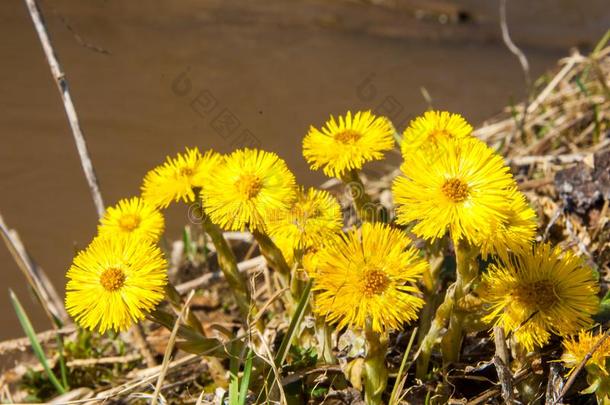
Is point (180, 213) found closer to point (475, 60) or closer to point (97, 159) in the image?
point (97, 159)

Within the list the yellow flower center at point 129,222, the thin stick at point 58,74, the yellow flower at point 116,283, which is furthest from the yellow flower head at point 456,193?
the thin stick at point 58,74

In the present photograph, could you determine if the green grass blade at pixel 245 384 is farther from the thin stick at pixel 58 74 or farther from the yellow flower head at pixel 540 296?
the thin stick at pixel 58 74

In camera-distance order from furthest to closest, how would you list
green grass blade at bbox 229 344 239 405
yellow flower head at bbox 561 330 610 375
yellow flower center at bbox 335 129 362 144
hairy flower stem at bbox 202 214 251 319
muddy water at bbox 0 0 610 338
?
muddy water at bbox 0 0 610 338
hairy flower stem at bbox 202 214 251 319
yellow flower center at bbox 335 129 362 144
green grass blade at bbox 229 344 239 405
yellow flower head at bbox 561 330 610 375

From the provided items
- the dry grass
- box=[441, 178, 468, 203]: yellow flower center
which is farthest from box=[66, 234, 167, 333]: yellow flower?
box=[441, 178, 468, 203]: yellow flower center

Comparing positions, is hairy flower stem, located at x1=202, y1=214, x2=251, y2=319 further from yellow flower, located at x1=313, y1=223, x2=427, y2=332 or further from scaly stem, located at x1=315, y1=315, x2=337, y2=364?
yellow flower, located at x1=313, y1=223, x2=427, y2=332

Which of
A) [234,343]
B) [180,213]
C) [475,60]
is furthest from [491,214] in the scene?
[475,60]

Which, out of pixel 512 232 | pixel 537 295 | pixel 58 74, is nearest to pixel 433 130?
pixel 512 232

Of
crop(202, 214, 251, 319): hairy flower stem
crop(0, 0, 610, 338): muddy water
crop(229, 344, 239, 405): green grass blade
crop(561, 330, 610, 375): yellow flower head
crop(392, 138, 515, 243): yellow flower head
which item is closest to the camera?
crop(392, 138, 515, 243): yellow flower head
